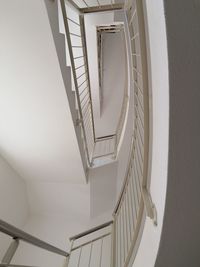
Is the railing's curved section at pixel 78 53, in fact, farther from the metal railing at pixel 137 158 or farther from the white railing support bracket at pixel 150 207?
the white railing support bracket at pixel 150 207

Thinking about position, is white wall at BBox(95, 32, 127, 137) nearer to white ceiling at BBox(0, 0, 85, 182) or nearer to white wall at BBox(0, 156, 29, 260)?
white ceiling at BBox(0, 0, 85, 182)

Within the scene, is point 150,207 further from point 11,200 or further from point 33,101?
point 11,200

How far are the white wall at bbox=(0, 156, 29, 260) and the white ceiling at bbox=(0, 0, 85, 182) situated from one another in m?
0.18

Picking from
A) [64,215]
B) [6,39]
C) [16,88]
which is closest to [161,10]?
[6,39]

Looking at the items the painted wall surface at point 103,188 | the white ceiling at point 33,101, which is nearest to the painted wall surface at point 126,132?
the painted wall surface at point 103,188

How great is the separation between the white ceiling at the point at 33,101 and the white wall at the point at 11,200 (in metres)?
0.18

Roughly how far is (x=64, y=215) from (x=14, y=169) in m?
1.39

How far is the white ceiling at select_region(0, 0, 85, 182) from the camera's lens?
168 cm

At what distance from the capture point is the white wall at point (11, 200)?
335 cm

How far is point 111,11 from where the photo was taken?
2.70 meters

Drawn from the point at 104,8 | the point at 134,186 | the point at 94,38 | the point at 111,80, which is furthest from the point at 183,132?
the point at 111,80

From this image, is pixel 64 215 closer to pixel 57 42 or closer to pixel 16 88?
pixel 16 88

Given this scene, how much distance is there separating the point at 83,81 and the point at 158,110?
339 cm

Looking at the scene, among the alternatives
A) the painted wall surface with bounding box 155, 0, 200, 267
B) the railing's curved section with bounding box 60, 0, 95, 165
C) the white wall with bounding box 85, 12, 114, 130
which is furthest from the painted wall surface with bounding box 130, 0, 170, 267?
the white wall with bounding box 85, 12, 114, 130
